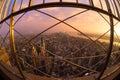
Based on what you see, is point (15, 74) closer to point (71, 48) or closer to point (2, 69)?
point (2, 69)

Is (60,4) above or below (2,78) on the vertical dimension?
above

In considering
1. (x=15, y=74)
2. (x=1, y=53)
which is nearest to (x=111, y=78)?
(x=15, y=74)

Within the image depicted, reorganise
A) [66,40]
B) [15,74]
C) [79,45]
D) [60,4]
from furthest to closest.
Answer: [66,40] < [79,45] < [15,74] < [60,4]

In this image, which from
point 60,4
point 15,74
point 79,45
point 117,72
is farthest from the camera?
point 79,45

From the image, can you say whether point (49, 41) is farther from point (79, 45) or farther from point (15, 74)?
point (15, 74)

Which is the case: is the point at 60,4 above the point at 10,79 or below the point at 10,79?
above

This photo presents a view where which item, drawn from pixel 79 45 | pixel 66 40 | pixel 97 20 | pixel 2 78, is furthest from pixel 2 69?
pixel 97 20

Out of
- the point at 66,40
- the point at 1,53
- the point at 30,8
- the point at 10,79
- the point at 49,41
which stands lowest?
the point at 66,40

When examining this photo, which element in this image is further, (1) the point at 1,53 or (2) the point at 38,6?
(1) the point at 1,53

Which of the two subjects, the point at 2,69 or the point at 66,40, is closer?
the point at 2,69
